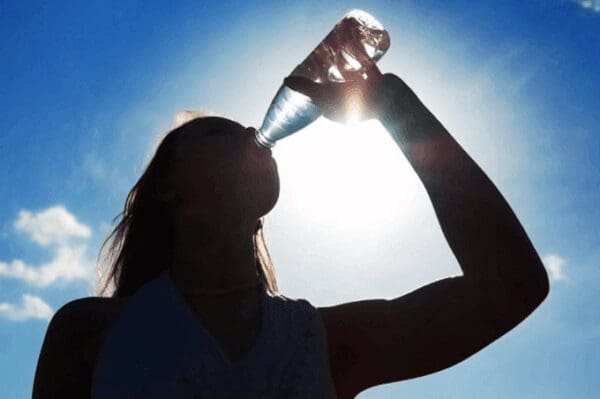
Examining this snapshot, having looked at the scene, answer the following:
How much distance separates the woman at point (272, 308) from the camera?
2787mm

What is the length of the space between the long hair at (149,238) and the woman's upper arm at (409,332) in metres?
0.82

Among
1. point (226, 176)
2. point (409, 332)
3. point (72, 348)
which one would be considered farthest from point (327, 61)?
point (72, 348)

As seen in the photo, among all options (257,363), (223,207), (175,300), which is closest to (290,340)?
(257,363)

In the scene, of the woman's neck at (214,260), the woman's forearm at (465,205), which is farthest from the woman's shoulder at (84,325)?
the woman's forearm at (465,205)

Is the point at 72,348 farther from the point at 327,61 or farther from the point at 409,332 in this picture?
the point at 327,61

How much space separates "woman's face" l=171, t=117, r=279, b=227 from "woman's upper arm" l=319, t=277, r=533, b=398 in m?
0.56

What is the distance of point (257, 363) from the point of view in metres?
2.86

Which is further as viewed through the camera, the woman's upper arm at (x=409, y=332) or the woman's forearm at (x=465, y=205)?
the woman's upper arm at (x=409, y=332)

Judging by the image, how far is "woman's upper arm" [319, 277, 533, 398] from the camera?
2900 mm

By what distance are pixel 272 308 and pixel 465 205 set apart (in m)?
0.87

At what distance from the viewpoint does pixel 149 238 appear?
4.00 m

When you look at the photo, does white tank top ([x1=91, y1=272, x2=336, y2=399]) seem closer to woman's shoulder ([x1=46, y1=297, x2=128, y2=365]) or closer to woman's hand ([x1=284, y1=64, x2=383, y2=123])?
woman's shoulder ([x1=46, y1=297, x2=128, y2=365])

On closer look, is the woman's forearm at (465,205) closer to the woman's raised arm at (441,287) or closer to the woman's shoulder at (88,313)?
the woman's raised arm at (441,287)

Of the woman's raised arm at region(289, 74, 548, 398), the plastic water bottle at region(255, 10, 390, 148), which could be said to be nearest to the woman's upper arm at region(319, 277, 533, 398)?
the woman's raised arm at region(289, 74, 548, 398)
